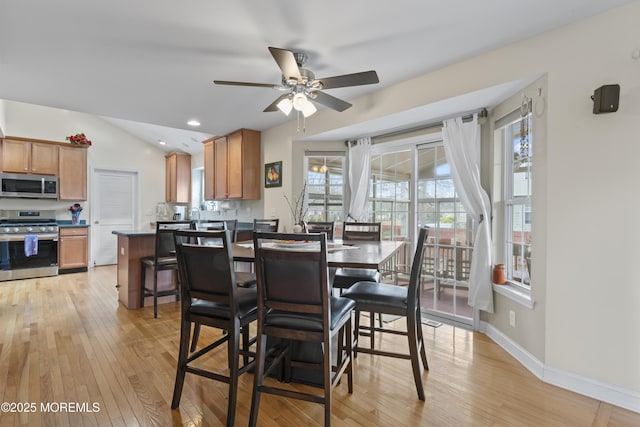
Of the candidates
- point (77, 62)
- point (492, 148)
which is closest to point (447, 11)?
point (492, 148)

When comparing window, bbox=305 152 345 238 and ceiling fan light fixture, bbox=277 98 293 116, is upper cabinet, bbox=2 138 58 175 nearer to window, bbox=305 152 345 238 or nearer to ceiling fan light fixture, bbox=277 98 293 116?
window, bbox=305 152 345 238

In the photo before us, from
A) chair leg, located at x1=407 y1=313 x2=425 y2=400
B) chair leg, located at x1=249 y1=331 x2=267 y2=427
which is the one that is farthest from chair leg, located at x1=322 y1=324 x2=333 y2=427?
chair leg, located at x1=407 y1=313 x2=425 y2=400

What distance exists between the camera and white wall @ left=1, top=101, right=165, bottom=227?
5500 millimetres

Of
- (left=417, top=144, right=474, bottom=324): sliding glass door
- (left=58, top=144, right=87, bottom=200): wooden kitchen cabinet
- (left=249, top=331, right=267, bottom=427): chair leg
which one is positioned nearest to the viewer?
(left=249, top=331, right=267, bottom=427): chair leg

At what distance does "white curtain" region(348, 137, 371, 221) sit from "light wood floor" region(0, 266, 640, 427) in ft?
5.34

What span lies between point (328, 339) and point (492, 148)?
7.99 feet

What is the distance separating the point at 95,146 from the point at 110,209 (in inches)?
52.1

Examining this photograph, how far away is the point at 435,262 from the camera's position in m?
3.46

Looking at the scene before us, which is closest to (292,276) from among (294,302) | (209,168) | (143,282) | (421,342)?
(294,302)

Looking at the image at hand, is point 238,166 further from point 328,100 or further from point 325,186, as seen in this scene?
point 328,100

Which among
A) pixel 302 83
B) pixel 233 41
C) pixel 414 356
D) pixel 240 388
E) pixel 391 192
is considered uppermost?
pixel 233 41

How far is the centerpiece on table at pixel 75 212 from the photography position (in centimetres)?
595

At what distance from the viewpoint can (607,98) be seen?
187cm

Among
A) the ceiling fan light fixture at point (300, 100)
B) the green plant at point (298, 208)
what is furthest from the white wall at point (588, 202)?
the green plant at point (298, 208)
